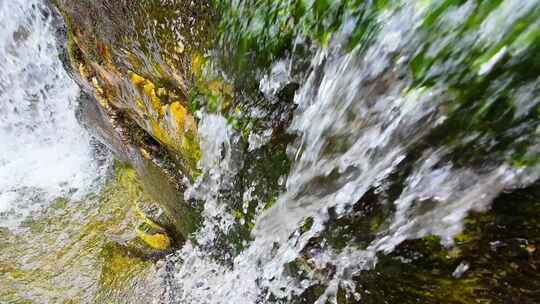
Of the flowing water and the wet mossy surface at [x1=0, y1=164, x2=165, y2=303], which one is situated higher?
the wet mossy surface at [x1=0, y1=164, x2=165, y2=303]

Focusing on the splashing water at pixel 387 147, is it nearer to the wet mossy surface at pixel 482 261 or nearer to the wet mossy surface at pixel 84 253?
the wet mossy surface at pixel 482 261

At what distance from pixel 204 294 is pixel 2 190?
17.5ft

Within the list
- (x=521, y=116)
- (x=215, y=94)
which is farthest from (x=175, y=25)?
(x=521, y=116)

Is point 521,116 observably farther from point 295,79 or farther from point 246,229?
point 246,229

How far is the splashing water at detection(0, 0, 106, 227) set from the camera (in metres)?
5.87

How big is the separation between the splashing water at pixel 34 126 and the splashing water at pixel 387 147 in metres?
4.53

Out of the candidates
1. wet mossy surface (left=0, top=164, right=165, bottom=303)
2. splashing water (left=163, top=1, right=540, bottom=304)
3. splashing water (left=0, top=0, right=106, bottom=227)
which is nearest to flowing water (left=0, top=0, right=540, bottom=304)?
splashing water (left=163, top=1, right=540, bottom=304)

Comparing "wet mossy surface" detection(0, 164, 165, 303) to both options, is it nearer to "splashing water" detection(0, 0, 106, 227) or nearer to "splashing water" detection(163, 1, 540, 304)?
"splashing water" detection(0, 0, 106, 227)

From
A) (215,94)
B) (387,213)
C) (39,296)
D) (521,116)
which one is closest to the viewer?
(521,116)

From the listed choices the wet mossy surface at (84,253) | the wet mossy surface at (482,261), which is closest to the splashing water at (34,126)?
the wet mossy surface at (84,253)

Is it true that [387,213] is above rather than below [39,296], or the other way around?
below

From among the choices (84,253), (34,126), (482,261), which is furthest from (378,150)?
(34,126)

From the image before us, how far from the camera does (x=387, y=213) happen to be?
78.3 inches

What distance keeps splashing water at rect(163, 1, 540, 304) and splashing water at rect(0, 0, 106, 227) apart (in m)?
4.53
